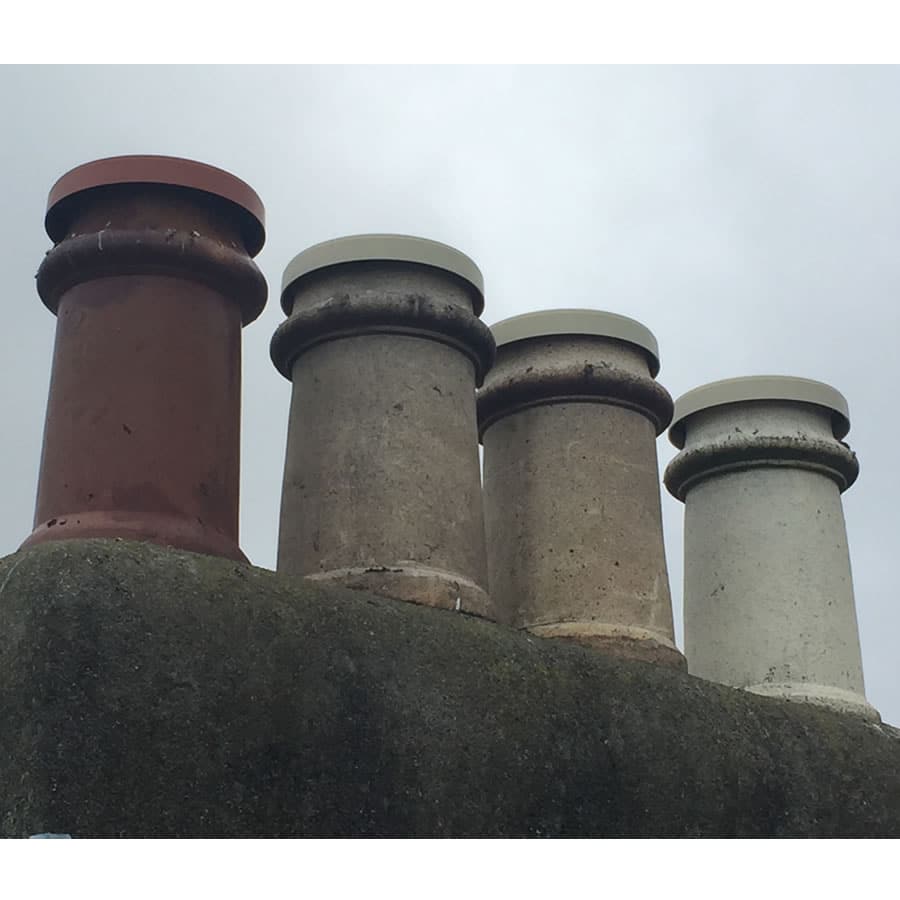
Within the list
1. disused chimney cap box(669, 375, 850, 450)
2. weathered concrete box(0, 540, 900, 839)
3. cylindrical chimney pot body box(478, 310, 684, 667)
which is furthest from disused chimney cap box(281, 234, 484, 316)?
disused chimney cap box(669, 375, 850, 450)

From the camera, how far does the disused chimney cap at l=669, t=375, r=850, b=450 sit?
19.6 feet

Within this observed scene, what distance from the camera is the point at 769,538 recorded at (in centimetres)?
587

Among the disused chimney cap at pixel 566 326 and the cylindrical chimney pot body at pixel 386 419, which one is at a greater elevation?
the disused chimney cap at pixel 566 326

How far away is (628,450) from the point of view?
5.35 metres

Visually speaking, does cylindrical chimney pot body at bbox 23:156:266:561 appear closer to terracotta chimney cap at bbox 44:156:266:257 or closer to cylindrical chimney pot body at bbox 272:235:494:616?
terracotta chimney cap at bbox 44:156:266:257

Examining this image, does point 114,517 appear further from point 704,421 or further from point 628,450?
point 704,421

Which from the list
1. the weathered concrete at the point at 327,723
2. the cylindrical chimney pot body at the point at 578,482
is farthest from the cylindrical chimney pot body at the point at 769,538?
the weathered concrete at the point at 327,723

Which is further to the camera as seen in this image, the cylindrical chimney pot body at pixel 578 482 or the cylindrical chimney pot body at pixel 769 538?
the cylindrical chimney pot body at pixel 769 538

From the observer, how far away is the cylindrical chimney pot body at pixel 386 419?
14.9ft

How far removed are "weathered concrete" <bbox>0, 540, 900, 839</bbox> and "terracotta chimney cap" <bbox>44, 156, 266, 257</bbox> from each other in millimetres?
1234

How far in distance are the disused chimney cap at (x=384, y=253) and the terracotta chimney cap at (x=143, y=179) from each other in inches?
16.8

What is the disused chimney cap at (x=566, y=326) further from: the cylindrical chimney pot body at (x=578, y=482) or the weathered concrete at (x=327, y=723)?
the weathered concrete at (x=327, y=723)

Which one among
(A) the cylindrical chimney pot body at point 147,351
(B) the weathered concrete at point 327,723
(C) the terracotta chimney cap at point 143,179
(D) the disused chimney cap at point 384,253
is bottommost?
(B) the weathered concrete at point 327,723

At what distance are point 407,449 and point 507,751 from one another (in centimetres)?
104
